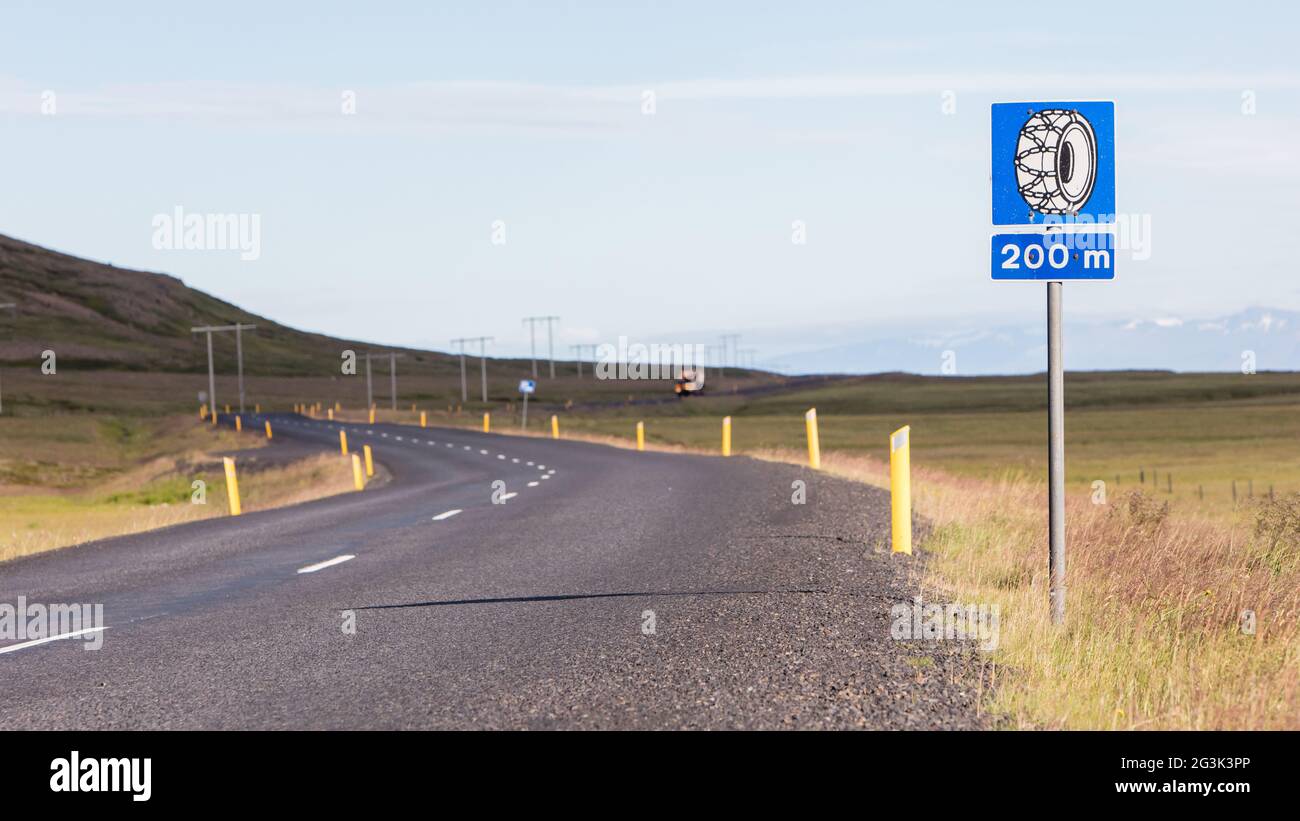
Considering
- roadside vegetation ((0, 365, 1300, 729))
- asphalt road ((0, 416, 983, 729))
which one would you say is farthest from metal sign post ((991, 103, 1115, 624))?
asphalt road ((0, 416, 983, 729))

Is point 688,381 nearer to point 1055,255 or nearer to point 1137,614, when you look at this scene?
point 1137,614

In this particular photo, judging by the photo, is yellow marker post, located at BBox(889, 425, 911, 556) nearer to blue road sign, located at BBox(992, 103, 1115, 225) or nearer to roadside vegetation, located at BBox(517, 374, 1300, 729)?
roadside vegetation, located at BBox(517, 374, 1300, 729)

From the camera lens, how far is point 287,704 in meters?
6.87

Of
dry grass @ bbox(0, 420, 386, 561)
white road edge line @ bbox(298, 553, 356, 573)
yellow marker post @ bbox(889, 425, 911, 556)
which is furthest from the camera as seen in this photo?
dry grass @ bbox(0, 420, 386, 561)

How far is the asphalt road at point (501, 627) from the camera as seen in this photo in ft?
21.7

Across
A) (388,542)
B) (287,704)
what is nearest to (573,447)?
(388,542)

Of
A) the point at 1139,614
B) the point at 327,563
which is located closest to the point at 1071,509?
the point at 1139,614

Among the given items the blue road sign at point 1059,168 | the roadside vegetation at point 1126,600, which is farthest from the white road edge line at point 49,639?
the blue road sign at point 1059,168

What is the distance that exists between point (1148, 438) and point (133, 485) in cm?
6624

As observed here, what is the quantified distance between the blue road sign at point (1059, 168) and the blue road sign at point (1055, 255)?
0.37 feet

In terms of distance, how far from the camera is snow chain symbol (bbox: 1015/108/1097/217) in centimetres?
846
